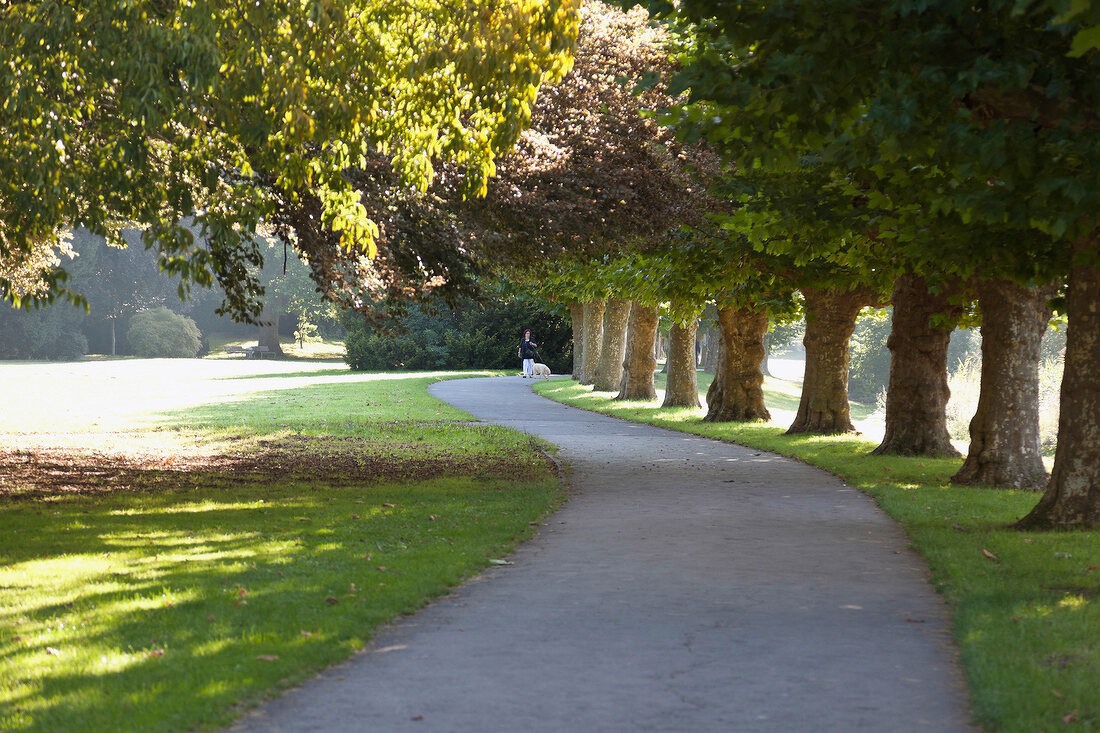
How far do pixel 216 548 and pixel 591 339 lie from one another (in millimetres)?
33451

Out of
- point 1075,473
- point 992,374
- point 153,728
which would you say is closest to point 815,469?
point 992,374

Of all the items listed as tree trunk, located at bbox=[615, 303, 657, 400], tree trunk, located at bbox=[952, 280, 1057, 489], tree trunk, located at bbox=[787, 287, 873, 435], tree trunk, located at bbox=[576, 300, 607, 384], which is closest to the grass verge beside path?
tree trunk, located at bbox=[952, 280, 1057, 489]

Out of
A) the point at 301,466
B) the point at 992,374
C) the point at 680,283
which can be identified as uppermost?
the point at 680,283

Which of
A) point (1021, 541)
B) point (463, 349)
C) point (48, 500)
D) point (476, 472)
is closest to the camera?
point (1021, 541)

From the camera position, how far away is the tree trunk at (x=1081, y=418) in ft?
31.9

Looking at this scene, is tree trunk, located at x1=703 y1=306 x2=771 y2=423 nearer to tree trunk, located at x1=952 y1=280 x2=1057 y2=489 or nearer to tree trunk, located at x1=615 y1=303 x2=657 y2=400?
tree trunk, located at x1=615 y1=303 x2=657 y2=400

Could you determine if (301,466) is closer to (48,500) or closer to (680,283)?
(48,500)

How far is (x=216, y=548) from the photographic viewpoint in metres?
8.83

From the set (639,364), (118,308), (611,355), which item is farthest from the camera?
(118,308)

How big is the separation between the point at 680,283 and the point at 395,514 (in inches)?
338

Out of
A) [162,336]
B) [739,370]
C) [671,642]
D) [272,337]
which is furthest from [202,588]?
[162,336]

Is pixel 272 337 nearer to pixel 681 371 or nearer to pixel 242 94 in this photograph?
pixel 681 371

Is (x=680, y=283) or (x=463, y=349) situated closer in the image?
(x=680, y=283)

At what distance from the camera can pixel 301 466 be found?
16188mm
